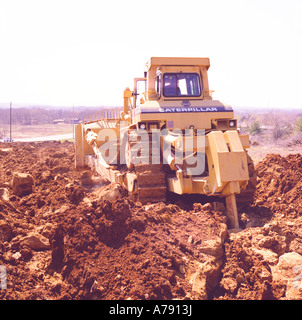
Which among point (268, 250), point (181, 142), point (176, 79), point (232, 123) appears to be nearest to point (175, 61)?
point (176, 79)

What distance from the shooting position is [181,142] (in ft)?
24.3

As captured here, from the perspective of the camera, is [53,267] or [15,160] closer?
[53,267]

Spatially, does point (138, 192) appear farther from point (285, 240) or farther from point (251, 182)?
point (285, 240)

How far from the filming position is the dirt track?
4.82 m

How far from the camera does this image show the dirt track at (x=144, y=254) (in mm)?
4816

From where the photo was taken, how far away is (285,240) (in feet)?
21.0

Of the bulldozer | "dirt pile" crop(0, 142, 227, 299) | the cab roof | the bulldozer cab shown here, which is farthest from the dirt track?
the cab roof

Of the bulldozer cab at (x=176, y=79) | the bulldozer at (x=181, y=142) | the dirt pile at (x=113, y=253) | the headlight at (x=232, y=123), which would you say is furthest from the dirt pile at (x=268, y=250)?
the bulldozer cab at (x=176, y=79)

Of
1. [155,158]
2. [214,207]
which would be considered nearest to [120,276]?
[214,207]

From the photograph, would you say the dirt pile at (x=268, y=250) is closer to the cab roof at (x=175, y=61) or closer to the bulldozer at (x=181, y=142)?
the bulldozer at (x=181, y=142)

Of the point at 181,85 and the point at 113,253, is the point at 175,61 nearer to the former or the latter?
the point at 181,85

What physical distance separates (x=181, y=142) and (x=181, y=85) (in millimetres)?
2302

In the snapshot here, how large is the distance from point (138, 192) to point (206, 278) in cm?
319

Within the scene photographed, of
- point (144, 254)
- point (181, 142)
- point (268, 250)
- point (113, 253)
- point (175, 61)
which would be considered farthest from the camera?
point (175, 61)
